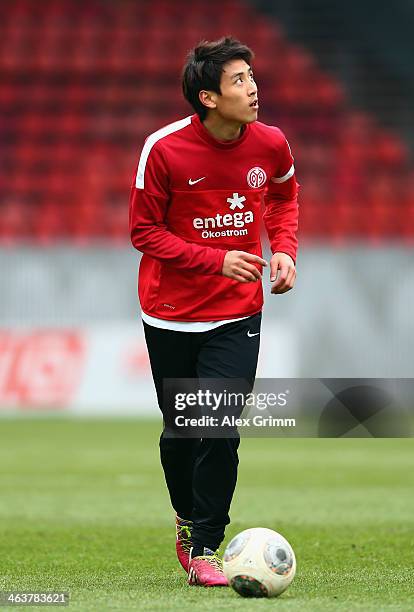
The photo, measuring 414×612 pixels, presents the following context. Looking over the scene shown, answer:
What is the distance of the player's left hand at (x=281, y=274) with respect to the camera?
5.20 metres

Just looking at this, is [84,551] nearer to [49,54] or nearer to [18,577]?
[18,577]

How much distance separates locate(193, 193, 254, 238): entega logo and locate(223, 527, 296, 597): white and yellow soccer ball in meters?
1.25

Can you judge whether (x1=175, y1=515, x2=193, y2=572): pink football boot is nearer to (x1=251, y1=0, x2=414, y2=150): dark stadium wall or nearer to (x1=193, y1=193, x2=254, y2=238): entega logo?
(x1=193, y1=193, x2=254, y2=238): entega logo

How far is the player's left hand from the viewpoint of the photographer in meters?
5.20

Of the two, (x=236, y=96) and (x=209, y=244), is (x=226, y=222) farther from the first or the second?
(x=236, y=96)

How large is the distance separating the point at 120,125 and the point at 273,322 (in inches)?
186

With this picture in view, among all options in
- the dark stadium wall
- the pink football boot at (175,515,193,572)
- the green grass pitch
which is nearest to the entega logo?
the pink football boot at (175,515,193,572)

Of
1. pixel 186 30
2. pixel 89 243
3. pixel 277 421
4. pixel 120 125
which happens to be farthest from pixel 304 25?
pixel 277 421

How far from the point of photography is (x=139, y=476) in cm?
980

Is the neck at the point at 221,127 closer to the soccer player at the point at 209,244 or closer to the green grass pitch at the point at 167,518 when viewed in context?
the soccer player at the point at 209,244

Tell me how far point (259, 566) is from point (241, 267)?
1145 millimetres

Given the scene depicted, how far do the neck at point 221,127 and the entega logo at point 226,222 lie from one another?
241 mm

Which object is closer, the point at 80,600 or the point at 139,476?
the point at 80,600

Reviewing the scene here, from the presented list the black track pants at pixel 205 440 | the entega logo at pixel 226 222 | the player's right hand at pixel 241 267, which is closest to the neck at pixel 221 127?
the entega logo at pixel 226 222
